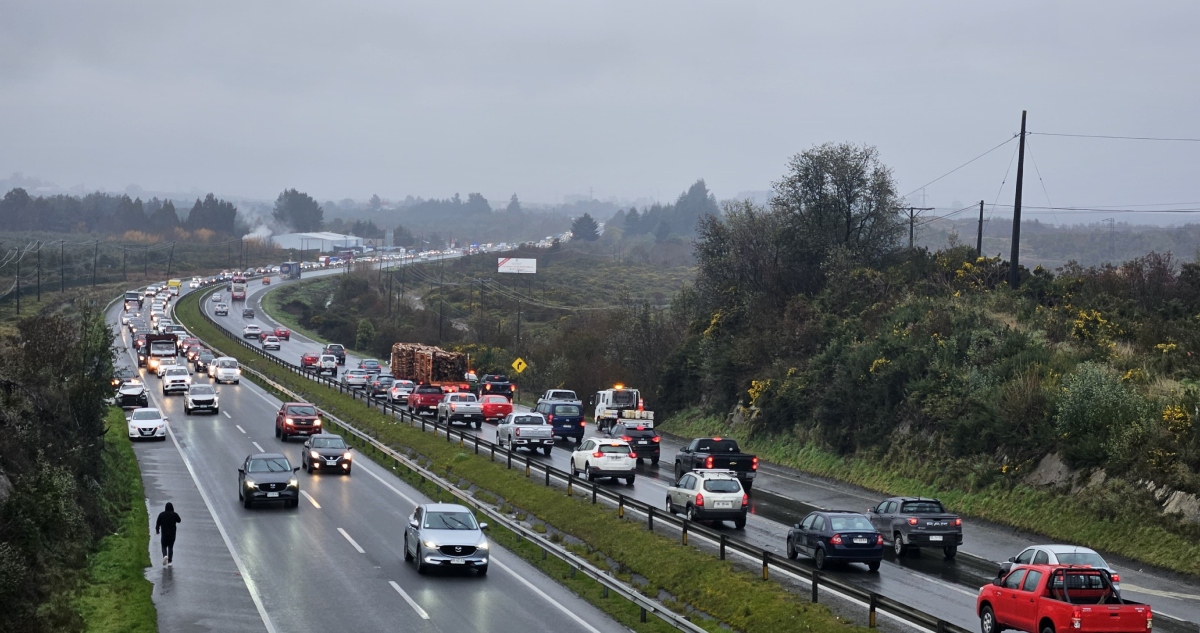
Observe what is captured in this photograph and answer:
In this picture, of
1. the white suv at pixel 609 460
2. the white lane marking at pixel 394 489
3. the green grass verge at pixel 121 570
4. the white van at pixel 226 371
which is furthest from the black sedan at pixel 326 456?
the white van at pixel 226 371

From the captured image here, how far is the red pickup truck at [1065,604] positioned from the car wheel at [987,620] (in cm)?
3

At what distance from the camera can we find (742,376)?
179ft

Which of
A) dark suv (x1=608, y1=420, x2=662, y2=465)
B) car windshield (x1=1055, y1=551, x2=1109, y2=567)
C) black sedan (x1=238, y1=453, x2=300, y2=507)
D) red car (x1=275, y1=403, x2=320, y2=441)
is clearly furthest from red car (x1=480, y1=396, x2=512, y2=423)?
car windshield (x1=1055, y1=551, x2=1109, y2=567)

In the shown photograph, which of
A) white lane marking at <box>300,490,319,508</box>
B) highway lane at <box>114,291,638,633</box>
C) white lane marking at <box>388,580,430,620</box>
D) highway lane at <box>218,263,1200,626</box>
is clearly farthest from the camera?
white lane marking at <box>300,490,319,508</box>

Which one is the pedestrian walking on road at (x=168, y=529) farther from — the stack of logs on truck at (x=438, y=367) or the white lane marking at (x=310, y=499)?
the stack of logs on truck at (x=438, y=367)

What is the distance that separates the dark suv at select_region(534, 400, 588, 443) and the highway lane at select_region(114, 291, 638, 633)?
10805 millimetres

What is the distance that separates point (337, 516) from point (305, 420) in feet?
57.7

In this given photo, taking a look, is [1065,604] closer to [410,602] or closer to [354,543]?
[410,602]

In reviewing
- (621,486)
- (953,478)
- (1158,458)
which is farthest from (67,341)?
(1158,458)

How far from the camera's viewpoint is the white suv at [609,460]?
36.5 metres

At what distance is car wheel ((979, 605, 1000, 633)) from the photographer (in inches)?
703

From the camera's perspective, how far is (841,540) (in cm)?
2320

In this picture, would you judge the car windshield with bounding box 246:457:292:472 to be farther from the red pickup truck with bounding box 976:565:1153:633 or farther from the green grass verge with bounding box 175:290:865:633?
the red pickup truck with bounding box 976:565:1153:633

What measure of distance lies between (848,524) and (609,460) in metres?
14.0
